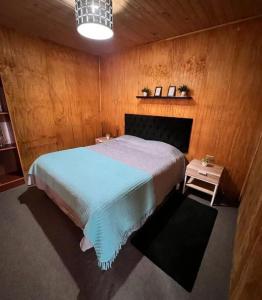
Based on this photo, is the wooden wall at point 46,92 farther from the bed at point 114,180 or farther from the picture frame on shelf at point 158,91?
the picture frame on shelf at point 158,91

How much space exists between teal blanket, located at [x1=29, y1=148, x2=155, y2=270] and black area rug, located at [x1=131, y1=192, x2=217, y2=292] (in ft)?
0.93

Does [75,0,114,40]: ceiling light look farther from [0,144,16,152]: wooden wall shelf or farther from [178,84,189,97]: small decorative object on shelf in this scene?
[0,144,16,152]: wooden wall shelf

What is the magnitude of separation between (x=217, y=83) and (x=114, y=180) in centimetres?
206

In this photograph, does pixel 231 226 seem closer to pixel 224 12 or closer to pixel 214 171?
pixel 214 171

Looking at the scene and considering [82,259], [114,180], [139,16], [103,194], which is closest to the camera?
[103,194]

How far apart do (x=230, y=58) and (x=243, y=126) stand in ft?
3.13

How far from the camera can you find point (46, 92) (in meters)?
2.85

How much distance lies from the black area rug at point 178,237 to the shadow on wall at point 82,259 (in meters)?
0.19

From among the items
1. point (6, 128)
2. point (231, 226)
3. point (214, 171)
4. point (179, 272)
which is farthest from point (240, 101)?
point (6, 128)

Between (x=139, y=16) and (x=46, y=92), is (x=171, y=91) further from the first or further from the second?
(x=46, y=92)

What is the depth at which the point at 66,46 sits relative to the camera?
2947mm

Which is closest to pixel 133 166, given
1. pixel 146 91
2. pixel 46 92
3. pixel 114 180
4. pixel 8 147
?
pixel 114 180

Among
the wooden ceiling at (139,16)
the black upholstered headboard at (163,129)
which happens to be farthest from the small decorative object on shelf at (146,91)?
the wooden ceiling at (139,16)

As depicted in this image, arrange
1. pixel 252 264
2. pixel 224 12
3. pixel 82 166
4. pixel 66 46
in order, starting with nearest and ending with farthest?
pixel 252 264 → pixel 224 12 → pixel 82 166 → pixel 66 46
